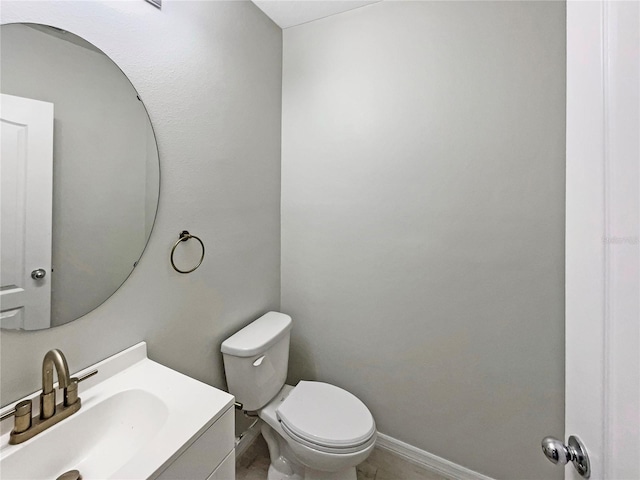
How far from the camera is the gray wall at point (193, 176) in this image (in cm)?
86

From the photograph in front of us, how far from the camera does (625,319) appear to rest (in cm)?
41

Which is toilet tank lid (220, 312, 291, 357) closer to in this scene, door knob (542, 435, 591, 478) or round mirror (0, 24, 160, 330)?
round mirror (0, 24, 160, 330)

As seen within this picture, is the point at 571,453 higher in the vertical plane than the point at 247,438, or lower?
higher

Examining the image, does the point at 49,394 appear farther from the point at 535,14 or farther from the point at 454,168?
the point at 535,14

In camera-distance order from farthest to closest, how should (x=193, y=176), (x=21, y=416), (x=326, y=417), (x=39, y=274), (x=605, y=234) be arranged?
1. (x=326, y=417)
2. (x=193, y=176)
3. (x=39, y=274)
4. (x=21, y=416)
5. (x=605, y=234)

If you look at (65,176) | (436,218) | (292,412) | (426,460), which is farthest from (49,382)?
(426,460)

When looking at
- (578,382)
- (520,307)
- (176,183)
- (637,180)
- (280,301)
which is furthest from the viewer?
(280,301)

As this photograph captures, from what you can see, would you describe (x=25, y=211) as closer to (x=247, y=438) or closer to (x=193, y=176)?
(x=193, y=176)

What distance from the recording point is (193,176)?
1.20 m

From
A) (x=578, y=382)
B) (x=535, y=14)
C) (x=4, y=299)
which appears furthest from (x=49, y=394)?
(x=535, y=14)

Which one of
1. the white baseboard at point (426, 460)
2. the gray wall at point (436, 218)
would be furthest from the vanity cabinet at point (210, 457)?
the white baseboard at point (426, 460)

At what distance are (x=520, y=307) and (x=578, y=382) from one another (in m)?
0.84

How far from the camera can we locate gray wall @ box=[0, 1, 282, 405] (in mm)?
857

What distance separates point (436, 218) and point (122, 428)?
1.48m
